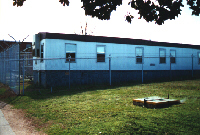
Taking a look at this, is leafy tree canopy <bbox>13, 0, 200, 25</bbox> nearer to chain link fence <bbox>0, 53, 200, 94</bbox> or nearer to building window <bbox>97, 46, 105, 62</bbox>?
chain link fence <bbox>0, 53, 200, 94</bbox>

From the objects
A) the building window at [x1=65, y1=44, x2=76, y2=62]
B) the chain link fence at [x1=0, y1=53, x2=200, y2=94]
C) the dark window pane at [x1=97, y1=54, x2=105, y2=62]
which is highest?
the building window at [x1=65, y1=44, x2=76, y2=62]

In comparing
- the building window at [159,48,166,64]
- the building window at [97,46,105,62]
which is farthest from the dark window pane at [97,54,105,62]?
the building window at [159,48,166,64]

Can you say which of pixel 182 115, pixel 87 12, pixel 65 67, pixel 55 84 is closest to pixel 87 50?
pixel 65 67

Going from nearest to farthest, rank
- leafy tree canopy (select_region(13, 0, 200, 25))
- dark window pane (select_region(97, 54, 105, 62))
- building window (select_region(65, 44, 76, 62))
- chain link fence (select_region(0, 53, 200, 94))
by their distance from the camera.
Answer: leafy tree canopy (select_region(13, 0, 200, 25)), chain link fence (select_region(0, 53, 200, 94)), building window (select_region(65, 44, 76, 62)), dark window pane (select_region(97, 54, 105, 62))

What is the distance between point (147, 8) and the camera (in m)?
6.63

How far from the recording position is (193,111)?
6633 mm

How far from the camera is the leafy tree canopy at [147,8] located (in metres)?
6.15

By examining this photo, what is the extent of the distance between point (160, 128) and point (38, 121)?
378 centimetres

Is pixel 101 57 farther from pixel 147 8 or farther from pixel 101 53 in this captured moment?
pixel 147 8

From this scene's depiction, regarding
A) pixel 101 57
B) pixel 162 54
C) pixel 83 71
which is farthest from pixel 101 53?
pixel 162 54

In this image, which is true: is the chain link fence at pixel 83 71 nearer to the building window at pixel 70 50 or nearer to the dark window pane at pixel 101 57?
the dark window pane at pixel 101 57

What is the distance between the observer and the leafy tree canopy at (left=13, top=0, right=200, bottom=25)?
6.15 m

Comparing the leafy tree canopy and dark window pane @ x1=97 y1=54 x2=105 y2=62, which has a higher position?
the leafy tree canopy

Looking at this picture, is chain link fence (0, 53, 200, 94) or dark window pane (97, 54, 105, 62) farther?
dark window pane (97, 54, 105, 62)
